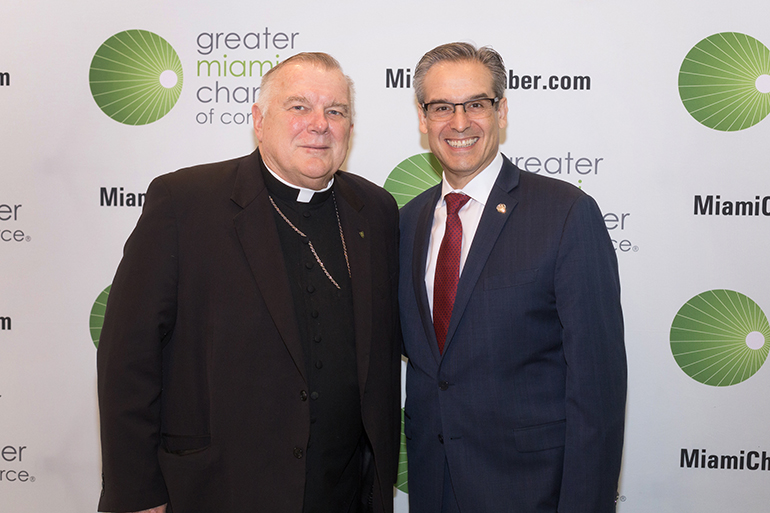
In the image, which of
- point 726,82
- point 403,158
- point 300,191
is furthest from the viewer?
point 403,158

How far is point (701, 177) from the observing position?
304 cm

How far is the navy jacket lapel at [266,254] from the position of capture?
2000 mm

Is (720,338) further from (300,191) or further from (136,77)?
(136,77)

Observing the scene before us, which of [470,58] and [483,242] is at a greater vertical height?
[470,58]

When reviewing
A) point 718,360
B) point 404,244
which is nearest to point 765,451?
point 718,360

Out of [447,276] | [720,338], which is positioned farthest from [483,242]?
[720,338]

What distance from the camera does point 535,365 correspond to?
214 centimetres

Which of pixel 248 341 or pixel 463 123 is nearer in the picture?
pixel 248 341

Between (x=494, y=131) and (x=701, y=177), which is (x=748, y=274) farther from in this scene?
(x=494, y=131)

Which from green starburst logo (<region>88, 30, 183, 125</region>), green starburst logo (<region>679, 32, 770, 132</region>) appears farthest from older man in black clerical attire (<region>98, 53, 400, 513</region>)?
green starburst logo (<region>679, 32, 770, 132</region>)

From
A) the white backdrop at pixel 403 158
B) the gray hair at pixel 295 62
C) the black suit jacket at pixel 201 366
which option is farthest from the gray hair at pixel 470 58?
the black suit jacket at pixel 201 366

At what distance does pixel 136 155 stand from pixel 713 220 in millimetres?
3186

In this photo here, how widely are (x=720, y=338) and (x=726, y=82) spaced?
4.49 ft

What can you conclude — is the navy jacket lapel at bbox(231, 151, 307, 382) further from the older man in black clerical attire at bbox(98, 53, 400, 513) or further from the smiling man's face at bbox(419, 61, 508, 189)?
the smiling man's face at bbox(419, 61, 508, 189)
